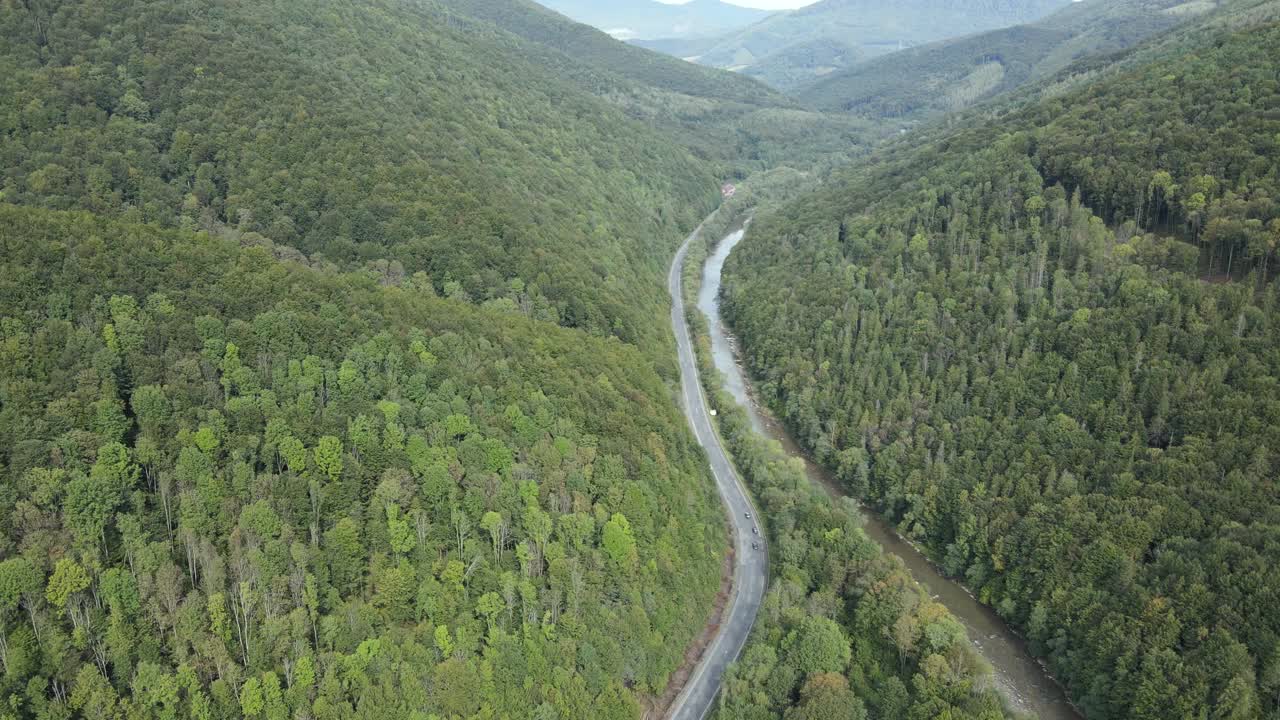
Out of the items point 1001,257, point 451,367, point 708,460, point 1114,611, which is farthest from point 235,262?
point 1001,257

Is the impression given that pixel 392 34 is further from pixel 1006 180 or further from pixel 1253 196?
pixel 1253 196

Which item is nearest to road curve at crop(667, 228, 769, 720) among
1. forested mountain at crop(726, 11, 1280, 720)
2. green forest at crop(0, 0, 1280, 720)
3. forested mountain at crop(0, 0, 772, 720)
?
green forest at crop(0, 0, 1280, 720)

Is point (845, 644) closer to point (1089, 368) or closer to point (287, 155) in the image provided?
point (1089, 368)

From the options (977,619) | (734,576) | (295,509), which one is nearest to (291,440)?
(295,509)

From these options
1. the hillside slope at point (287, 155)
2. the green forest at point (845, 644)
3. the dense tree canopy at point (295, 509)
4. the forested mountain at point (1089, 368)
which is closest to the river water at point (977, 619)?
the forested mountain at point (1089, 368)

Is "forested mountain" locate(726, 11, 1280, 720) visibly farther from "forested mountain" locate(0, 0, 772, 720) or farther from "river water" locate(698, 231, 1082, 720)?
"forested mountain" locate(0, 0, 772, 720)

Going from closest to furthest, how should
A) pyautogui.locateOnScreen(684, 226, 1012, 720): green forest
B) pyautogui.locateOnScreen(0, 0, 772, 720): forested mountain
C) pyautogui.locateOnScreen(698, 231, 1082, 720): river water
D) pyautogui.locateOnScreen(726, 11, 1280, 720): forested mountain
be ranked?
pyautogui.locateOnScreen(0, 0, 772, 720): forested mountain → pyautogui.locateOnScreen(684, 226, 1012, 720): green forest → pyautogui.locateOnScreen(726, 11, 1280, 720): forested mountain → pyautogui.locateOnScreen(698, 231, 1082, 720): river water
